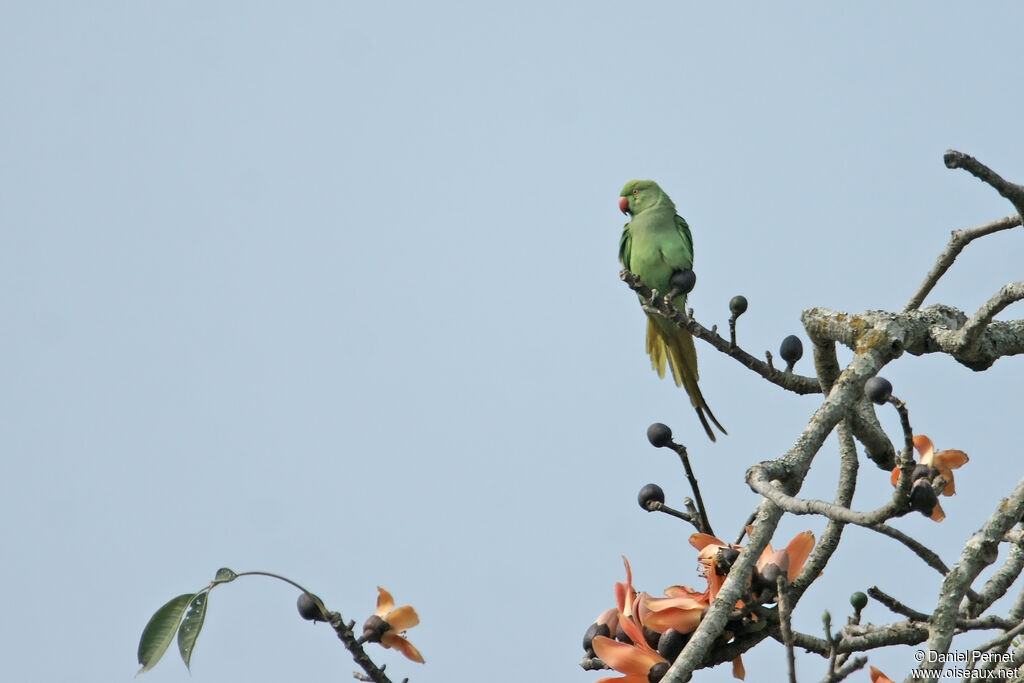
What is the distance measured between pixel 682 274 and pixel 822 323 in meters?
1.07

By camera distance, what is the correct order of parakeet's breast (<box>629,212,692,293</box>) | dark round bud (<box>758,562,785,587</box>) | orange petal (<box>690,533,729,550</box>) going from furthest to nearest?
parakeet's breast (<box>629,212,692,293</box>) < orange petal (<box>690,533,729,550</box>) < dark round bud (<box>758,562,785,587</box>)

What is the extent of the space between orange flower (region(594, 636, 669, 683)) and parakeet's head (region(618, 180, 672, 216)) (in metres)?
4.87

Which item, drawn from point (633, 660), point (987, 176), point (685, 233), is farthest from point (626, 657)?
point (685, 233)

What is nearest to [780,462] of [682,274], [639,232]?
[682,274]

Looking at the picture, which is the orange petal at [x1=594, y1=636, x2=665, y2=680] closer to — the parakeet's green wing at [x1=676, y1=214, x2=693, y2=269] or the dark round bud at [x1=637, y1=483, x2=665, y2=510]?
the dark round bud at [x1=637, y1=483, x2=665, y2=510]

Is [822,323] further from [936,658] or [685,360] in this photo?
[685,360]

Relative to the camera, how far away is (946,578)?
7.82ft

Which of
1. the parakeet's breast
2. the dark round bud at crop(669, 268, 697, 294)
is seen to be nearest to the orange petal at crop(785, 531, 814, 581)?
the dark round bud at crop(669, 268, 697, 294)

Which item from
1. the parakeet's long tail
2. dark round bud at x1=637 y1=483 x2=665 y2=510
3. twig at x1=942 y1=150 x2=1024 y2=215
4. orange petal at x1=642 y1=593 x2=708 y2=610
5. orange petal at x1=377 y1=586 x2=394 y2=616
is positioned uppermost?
the parakeet's long tail

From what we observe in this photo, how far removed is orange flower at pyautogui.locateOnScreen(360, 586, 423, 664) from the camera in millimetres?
3066

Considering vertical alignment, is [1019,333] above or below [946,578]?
above

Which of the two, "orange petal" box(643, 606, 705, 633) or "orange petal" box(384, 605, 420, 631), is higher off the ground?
"orange petal" box(384, 605, 420, 631)

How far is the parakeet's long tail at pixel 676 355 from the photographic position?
6.19m

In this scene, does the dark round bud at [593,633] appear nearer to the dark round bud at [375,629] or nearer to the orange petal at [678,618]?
the orange petal at [678,618]
